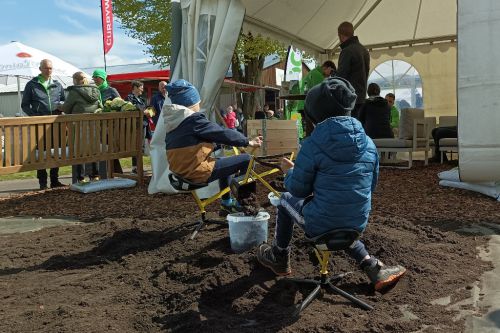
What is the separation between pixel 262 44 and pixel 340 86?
18323 millimetres

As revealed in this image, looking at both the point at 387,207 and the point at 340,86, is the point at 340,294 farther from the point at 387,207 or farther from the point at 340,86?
the point at 387,207

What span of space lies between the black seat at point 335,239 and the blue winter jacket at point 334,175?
3 centimetres

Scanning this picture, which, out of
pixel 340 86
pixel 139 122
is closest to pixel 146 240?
pixel 340 86

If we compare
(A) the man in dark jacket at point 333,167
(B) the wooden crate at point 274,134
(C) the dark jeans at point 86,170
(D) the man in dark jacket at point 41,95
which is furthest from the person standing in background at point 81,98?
(A) the man in dark jacket at point 333,167

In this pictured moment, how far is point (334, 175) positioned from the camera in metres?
3.33

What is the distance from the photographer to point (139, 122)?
9500mm

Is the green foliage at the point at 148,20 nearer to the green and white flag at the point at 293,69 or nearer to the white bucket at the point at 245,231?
the green and white flag at the point at 293,69

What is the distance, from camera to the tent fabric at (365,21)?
1126 centimetres

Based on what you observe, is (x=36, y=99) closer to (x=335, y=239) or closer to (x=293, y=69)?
(x=335, y=239)

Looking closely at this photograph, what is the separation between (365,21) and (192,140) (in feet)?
37.7

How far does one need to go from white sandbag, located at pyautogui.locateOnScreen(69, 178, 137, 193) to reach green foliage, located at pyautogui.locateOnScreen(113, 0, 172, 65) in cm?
1367

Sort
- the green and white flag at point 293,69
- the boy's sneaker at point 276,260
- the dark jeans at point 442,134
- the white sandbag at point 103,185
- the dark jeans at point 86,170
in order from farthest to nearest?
the green and white flag at point 293,69
the dark jeans at point 442,134
the dark jeans at point 86,170
the white sandbag at point 103,185
the boy's sneaker at point 276,260

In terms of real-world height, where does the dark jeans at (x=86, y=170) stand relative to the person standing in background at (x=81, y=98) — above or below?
below

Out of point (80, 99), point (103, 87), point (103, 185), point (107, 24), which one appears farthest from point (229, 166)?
point (107, 24)
